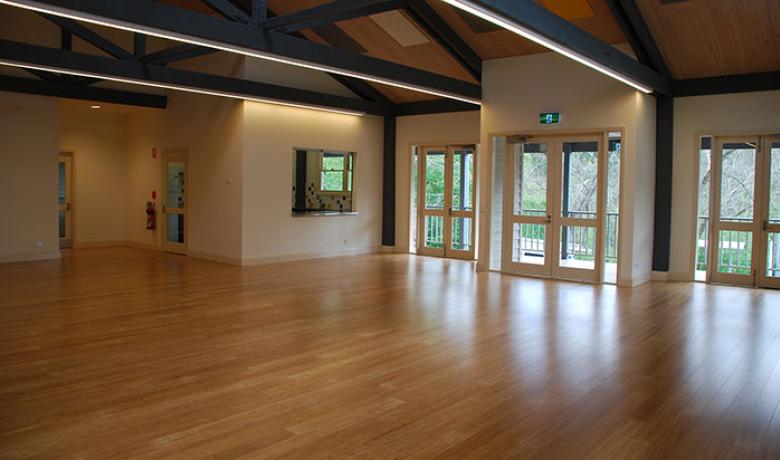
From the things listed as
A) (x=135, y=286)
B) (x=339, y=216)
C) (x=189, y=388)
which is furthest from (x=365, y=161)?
(x=189, y=388)

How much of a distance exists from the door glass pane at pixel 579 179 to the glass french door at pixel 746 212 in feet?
5.63

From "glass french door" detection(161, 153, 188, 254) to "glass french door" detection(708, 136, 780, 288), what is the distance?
8790 mm

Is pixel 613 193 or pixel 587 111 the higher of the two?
pixel 587 111

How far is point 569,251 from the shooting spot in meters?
9.34

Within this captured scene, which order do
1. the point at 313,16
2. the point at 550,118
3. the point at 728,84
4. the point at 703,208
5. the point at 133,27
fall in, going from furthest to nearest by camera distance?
the point at 703,208 → the point at 550,118 → the point at 728,84 → the point at 313,16 → the point at 133,27

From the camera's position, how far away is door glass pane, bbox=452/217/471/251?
11.7 meters

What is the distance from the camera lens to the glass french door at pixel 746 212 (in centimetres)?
865

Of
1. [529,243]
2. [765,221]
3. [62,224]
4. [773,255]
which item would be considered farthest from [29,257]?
[773,255]

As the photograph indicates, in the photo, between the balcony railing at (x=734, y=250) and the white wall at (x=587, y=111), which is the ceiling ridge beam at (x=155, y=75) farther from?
the balcony railing at (x=734, y=250)

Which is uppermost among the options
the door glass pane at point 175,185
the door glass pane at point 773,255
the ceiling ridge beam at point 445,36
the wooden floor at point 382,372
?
the ceiling ridge beam at point 445,36

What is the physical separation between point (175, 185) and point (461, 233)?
547 cm

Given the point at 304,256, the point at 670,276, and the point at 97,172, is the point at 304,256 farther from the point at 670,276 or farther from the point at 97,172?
the point at 670,276

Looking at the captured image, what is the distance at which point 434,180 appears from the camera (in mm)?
12109

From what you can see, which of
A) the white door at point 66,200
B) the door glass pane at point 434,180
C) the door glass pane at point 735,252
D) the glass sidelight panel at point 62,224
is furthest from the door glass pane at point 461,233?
the glass sidelight panel at point 62,224
